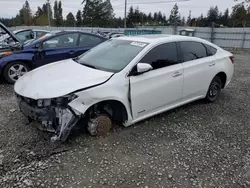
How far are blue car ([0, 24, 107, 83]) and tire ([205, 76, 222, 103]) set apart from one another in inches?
147

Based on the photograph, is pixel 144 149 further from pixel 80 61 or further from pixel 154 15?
pixel 154 15

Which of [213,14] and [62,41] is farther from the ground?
[213,14]

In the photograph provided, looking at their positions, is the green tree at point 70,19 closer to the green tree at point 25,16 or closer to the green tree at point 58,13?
the green tree at point 58,13

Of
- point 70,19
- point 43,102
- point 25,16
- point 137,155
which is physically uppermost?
point 25,16

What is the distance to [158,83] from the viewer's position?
12.8 feet

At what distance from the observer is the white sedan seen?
316 centimetres

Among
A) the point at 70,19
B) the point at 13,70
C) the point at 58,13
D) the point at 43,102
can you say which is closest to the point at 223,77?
the point at 43,102

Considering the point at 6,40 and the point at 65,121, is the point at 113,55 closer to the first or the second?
the point at 65,121

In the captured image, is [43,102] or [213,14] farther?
[213,14]

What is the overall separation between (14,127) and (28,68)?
9.42 feet

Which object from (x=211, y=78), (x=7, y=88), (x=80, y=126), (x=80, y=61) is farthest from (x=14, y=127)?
(x=211, y=78)

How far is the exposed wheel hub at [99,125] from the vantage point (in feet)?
11.4

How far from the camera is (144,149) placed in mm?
3340

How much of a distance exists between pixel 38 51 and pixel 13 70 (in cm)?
79
